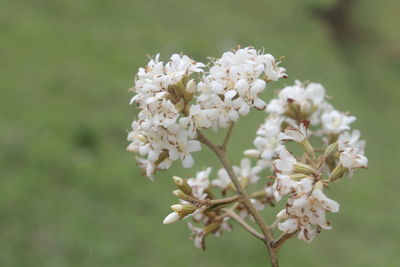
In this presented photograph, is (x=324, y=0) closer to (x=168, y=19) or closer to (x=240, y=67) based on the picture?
(x=168, y=19)

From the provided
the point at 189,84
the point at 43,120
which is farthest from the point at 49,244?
the point at 189,84

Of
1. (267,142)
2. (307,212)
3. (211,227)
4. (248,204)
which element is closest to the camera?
(307,212)

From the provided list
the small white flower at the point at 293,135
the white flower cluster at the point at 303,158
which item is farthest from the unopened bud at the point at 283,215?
the small white flower at the point at 293,135

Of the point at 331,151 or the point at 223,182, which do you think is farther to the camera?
the point at 223,182

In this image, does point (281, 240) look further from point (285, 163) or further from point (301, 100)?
point (301, 100)

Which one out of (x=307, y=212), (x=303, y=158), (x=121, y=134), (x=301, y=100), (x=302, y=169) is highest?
(x=121, y=134)

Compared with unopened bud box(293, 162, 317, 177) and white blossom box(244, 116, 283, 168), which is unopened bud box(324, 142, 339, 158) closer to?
unopened bud box(293, 162, 317, 177)

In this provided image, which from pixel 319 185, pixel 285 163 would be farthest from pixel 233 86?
pixel 319 185
